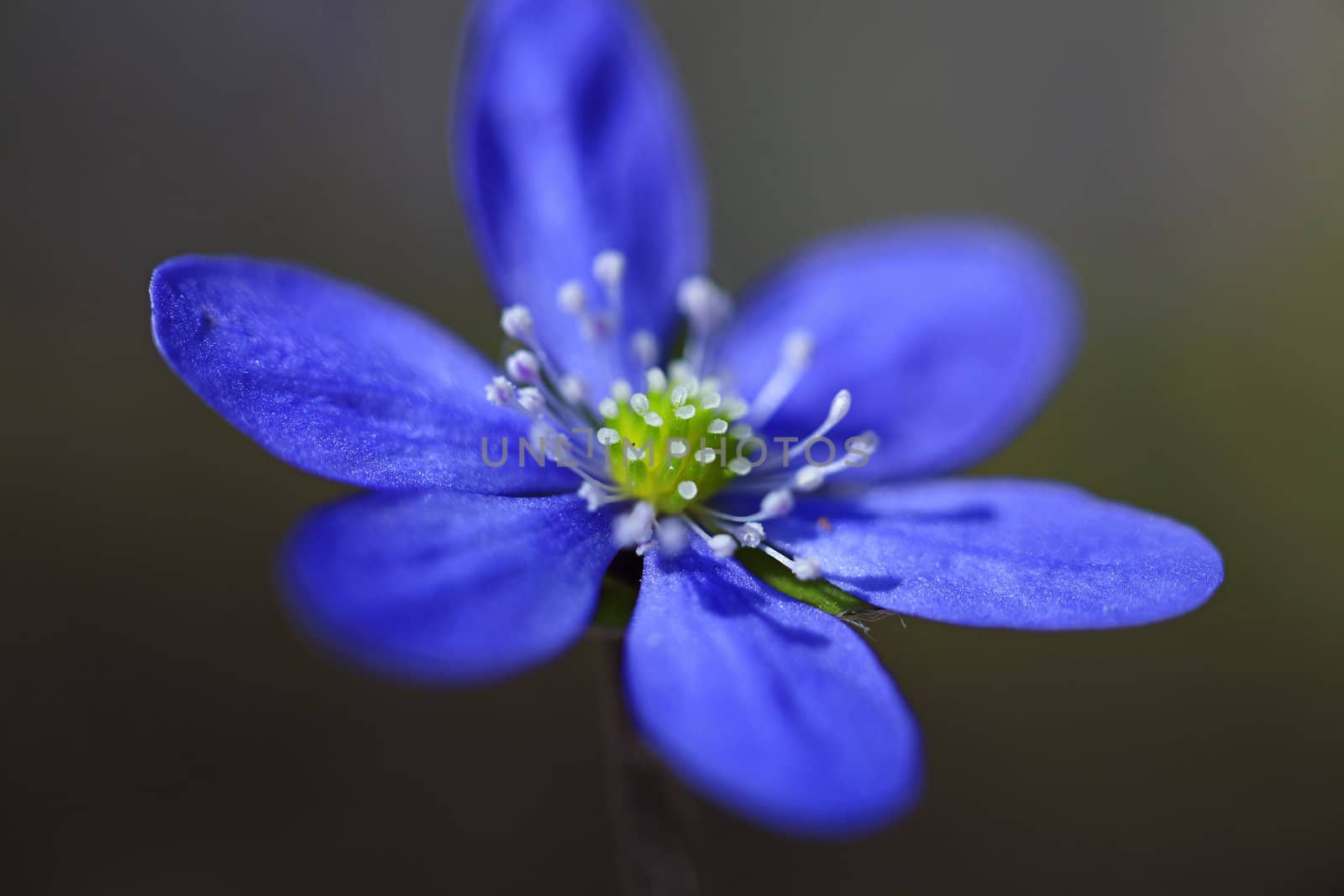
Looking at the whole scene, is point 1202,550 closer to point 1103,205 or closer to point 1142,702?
point 1142,702

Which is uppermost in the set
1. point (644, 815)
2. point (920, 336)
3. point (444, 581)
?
point (920, 336)

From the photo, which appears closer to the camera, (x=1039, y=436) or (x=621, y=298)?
(x=621, y=298)

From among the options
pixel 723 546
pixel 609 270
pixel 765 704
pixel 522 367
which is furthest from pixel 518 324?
pixel 765 704

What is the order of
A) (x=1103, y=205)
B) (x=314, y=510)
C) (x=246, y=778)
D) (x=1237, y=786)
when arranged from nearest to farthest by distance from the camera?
(x=314, y=510) → (x=246, y=778) → (x=1237, y=786) → (x=1103, y=205)

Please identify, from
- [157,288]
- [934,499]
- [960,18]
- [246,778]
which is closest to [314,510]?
[157,288]

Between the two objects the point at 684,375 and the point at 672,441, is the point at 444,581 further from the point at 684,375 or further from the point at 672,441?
the point at 684,375

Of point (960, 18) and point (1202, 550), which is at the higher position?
point (960, 18)
